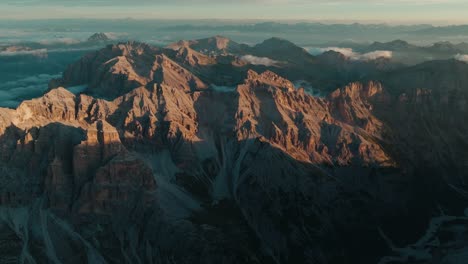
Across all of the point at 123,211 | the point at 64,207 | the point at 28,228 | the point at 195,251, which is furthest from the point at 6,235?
the point at 195,251

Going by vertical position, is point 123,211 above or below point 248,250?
above

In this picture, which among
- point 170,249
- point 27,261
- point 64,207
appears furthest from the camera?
point 64,207

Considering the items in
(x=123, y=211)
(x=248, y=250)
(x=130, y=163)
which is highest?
(x=130, y=163)

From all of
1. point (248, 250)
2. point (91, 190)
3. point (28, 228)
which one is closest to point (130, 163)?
point (91, 190)

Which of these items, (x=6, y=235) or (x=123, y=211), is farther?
(x=123, y=211)

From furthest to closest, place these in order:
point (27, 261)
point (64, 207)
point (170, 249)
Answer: point (64, 207), point (170, 249), point (27, 261)

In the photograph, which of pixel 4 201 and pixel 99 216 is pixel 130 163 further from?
pixel 4 201

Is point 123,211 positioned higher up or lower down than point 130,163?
lower down

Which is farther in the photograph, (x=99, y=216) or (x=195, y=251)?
(x=99, y=216)

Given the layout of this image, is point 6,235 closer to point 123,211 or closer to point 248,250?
point 123,211
